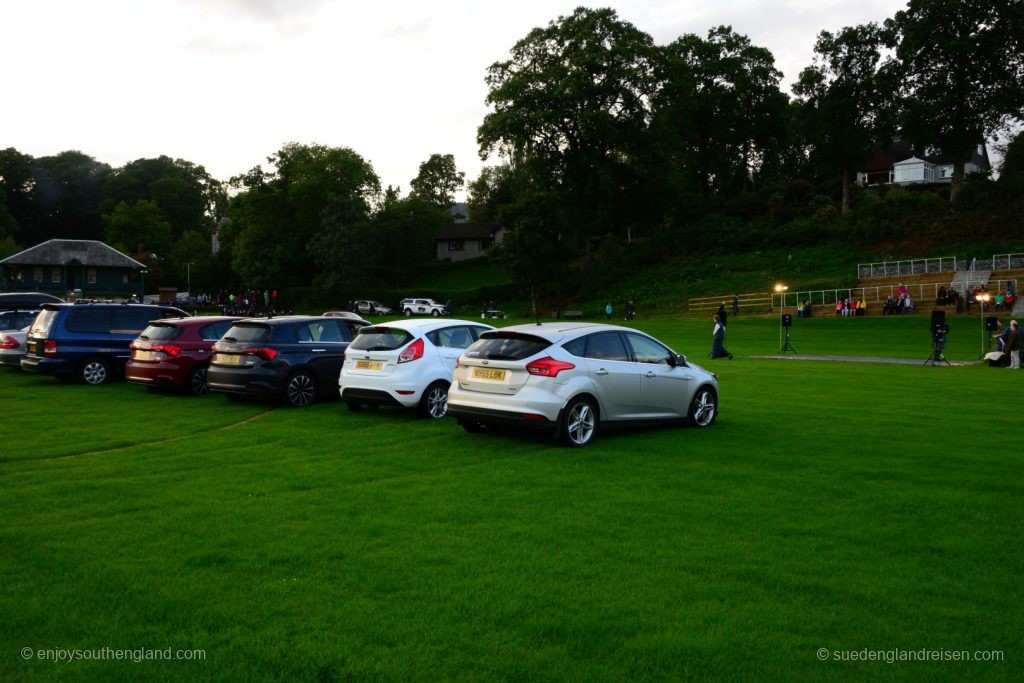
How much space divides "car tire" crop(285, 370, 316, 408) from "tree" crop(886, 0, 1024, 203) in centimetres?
6085

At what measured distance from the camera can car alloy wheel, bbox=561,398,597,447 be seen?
10.5 meters

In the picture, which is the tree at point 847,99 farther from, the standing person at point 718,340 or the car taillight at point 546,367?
the car taillight at point 546,367

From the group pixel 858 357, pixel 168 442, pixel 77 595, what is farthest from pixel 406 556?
pixel 858 357

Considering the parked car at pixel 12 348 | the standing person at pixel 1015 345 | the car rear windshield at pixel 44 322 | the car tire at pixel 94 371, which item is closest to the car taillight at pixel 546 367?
the car tire at pixel 94 371

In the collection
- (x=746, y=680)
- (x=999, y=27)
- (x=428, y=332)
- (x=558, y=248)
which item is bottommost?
(x=746, y=680)

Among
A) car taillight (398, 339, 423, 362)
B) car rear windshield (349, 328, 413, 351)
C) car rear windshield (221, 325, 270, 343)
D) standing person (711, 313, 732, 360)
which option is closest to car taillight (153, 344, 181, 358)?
car rear windshield (221, 325, 270, 343)

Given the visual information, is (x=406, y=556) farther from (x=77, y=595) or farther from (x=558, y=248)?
(x=558, y=248)

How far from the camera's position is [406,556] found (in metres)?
6.07

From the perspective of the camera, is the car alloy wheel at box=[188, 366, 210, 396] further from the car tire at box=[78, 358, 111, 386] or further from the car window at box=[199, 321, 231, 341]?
the car tire at box=[78, 358, 111, 386]

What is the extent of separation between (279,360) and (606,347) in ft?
20.7

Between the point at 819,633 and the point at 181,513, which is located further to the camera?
the point at 181,513

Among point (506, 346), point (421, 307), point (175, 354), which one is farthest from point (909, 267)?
point (506, 346)

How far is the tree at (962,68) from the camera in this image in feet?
201

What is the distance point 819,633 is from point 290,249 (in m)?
83.9
